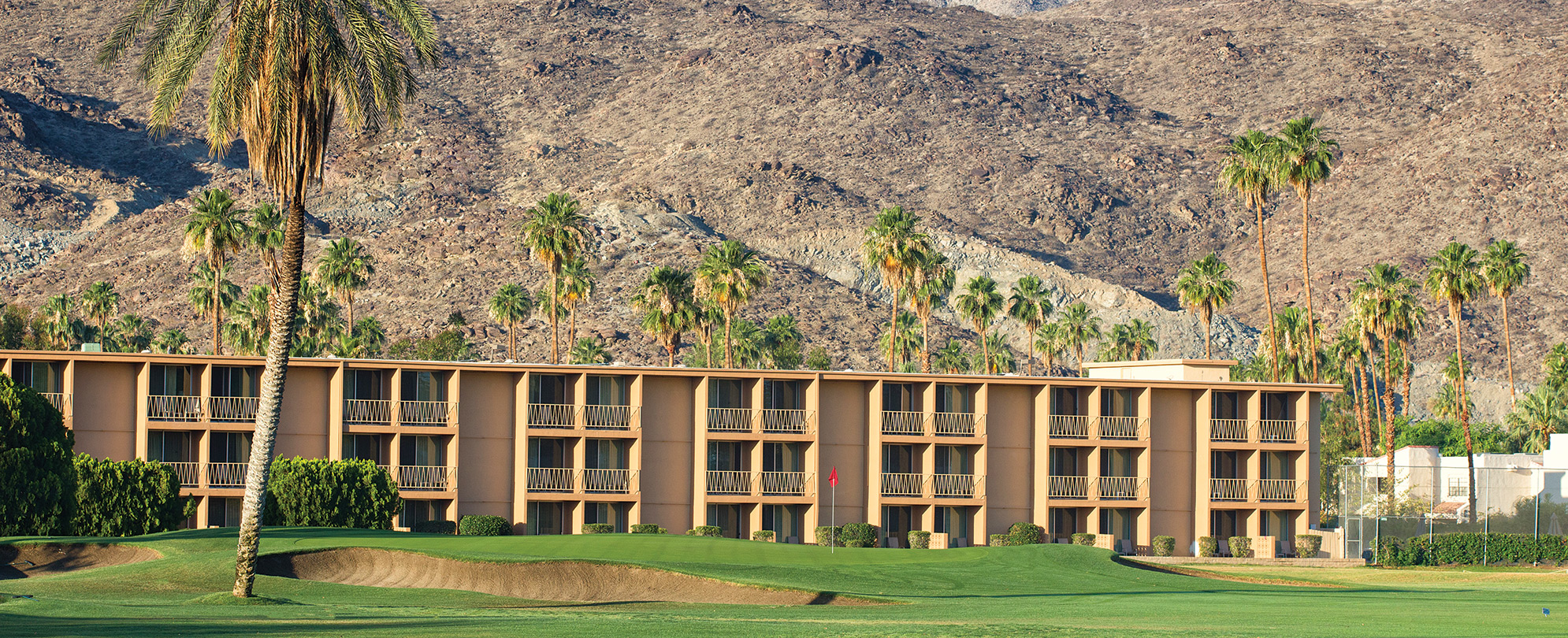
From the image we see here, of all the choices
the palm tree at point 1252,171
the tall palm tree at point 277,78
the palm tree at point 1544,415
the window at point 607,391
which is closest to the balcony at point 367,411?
the window at point 607,391

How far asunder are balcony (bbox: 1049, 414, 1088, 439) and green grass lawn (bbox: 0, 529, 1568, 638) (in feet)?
45.9

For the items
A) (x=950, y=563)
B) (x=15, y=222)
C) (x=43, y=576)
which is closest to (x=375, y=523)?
(x=43, y=576)

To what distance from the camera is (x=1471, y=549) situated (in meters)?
63.1

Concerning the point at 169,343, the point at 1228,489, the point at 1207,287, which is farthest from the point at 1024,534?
the point at 169,343

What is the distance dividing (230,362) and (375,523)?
11175 mm

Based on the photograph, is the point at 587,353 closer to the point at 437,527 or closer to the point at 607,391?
the point at 607,391

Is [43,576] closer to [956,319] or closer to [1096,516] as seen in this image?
[1096,516]

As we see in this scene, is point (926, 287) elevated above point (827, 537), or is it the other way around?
point (926, 287)

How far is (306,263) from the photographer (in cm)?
17350

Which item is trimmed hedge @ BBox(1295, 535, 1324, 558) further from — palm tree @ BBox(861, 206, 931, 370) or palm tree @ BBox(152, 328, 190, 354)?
palm tree @ BBox(152, 328, 190, 354)

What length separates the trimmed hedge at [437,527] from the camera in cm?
5856

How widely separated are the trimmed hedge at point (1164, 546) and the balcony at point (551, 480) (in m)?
25.2

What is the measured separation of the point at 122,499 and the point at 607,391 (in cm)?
1971

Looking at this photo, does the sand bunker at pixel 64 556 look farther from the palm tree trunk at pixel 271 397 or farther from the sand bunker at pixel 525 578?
the palm tree trunk at pixel 271 397
